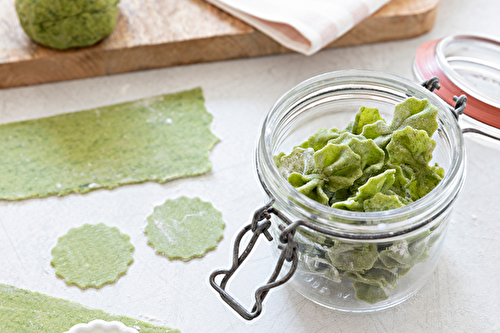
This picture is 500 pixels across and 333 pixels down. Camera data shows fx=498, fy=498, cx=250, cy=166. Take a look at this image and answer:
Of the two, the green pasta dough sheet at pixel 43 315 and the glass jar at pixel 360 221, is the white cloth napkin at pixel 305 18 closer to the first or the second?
the glass jar at pixel 360 221

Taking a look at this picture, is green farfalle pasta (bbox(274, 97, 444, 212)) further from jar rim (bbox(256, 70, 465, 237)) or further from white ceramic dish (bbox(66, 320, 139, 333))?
white ceramic dish (bbox(66, 320, 139, 333))

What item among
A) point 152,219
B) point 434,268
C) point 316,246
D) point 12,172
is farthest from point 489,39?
point 12,172

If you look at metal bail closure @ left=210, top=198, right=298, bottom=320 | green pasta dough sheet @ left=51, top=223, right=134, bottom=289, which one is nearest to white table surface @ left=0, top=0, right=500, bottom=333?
green pasta dough sheet @ left=51, top=223, right=134, bottom=289

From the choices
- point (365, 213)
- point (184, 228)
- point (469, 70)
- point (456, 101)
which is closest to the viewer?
point (365, 213)

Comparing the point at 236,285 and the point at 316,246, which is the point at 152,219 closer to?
the point at 236,285

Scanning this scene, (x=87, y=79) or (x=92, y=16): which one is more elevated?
(x=92, y=16)

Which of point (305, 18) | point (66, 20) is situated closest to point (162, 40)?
point (66, 20)

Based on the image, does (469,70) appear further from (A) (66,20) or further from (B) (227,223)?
(A) (66,20)

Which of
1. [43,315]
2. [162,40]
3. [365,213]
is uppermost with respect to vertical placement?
[365,213]
